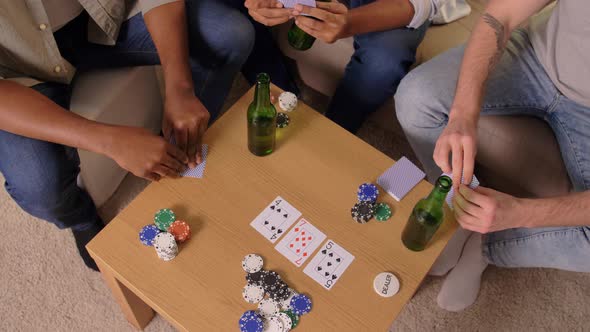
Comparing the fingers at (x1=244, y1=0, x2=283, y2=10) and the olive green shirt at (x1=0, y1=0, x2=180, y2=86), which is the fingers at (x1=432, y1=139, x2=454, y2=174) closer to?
the fingers at (x1=244, y1=0, x2=283, y2=10)

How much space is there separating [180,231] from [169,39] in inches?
21.7

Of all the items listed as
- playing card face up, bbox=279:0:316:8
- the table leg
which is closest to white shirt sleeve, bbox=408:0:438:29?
playing card face up, bbox=279:0:316:8

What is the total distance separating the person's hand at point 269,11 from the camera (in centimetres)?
133

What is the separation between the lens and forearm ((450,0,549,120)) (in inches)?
49.3

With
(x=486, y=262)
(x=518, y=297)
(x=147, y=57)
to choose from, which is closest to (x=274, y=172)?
(x=147, y=57)

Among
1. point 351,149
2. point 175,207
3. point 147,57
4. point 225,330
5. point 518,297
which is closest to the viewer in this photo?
point 225,330

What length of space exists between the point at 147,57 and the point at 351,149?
67cm

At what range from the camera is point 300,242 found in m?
1.13

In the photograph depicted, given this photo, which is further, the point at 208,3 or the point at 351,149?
the point at 208,3

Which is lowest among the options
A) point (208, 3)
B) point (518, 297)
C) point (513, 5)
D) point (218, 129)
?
point (518, 297)

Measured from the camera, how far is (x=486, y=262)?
150 centimetres

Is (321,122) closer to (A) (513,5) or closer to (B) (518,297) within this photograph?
(A) (513,5)

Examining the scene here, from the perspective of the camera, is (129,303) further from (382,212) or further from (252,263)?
(382,212)

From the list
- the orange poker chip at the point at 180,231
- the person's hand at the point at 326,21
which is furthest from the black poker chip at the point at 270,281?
the person's hand at the point at 326,21
